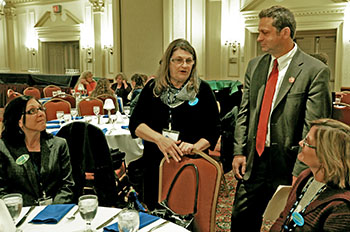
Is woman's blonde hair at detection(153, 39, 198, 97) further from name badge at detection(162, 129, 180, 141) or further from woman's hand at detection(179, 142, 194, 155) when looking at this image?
woman's hand at detection(179, 142, 194, 155)

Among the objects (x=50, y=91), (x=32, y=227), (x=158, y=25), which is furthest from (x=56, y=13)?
(x=32, y=227)

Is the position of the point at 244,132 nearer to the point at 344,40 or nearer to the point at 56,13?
the point at 344,40

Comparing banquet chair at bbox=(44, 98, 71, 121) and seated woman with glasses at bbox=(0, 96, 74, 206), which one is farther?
banquet chair at bbox=(44, 98, 71, 121)

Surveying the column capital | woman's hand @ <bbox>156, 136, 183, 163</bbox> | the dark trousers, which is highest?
the column capital

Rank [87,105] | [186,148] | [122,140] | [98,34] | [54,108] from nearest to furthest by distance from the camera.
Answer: [186,148], [122,140], [54,108], [87,105], [98,34]

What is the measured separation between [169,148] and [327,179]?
99 centimetres

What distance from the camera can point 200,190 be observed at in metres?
2.14

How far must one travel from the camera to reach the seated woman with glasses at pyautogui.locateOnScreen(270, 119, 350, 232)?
1.48 metres

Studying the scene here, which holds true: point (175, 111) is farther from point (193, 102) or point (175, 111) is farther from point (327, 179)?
point (327, 179)

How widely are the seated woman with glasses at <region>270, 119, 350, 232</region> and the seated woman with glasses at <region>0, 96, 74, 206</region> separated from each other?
58.2 inches

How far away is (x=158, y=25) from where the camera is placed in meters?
8.93

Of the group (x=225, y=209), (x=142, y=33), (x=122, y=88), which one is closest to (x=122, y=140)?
(x=225, y=209)

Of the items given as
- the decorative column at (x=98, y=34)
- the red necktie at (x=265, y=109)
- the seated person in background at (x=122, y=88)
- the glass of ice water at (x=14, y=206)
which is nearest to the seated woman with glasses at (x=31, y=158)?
the glass of ice water at (x=14, y=206)

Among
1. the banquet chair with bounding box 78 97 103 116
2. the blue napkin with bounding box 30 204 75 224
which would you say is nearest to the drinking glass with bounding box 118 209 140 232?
the blue napkin with bounding box 30 204 75 224
